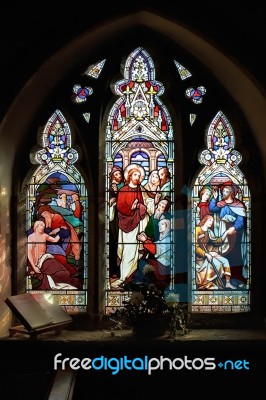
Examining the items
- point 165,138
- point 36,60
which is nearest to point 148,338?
point 165,138

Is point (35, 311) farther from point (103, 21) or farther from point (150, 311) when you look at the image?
point (103, 21)

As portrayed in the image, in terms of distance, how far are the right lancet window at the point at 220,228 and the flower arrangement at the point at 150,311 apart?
0.60 m

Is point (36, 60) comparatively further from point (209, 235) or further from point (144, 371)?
point (144, 371)

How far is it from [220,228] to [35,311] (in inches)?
64.1

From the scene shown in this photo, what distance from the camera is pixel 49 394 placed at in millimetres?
4469

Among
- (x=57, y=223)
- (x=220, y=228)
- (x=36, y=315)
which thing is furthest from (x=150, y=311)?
(x=57, y=223)

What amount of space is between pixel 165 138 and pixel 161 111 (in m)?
0.22

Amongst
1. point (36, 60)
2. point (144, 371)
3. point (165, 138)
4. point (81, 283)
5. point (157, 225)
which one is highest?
point (36, 60)

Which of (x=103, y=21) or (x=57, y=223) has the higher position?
(x=103, y=21)

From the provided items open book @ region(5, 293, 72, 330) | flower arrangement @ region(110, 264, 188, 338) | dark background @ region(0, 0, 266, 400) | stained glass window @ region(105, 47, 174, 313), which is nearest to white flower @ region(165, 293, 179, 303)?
flower arrangement @ region(110, 264, 188, 338)

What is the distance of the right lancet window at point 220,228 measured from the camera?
6.24 meters

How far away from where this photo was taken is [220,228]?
6285 millimetres

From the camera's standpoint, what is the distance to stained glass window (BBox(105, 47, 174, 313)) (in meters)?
6.27

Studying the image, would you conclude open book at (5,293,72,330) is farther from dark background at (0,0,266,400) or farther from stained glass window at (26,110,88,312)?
stained glass window at (26,110,88,312)
